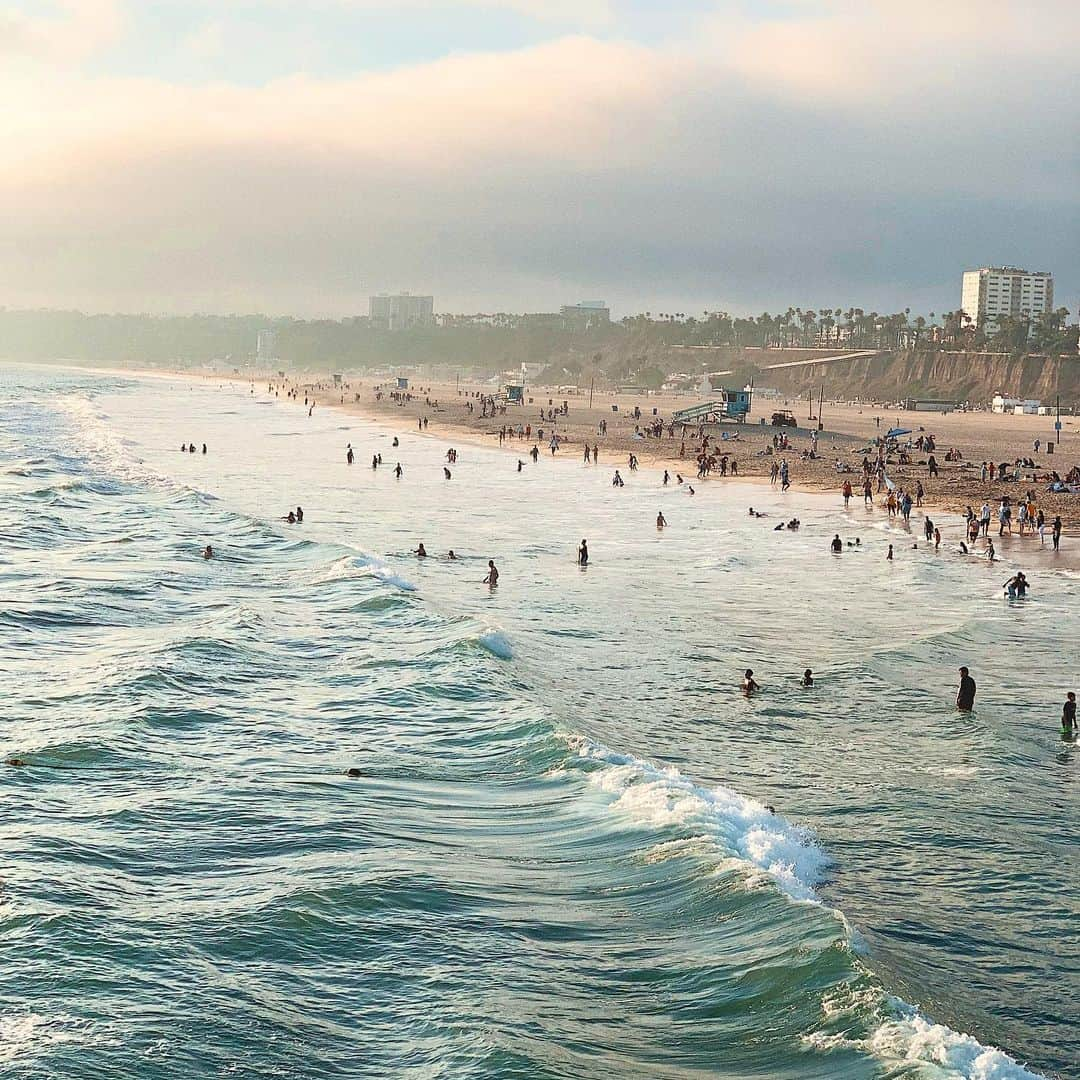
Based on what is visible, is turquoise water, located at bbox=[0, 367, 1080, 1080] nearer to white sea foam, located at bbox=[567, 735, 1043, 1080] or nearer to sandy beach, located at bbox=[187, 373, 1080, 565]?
white sea foam, located at bbox=[567, 735, 1043, 1080]

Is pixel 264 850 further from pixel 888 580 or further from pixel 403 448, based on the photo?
pixel 403 448

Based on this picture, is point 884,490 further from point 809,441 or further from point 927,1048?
point 927,1048

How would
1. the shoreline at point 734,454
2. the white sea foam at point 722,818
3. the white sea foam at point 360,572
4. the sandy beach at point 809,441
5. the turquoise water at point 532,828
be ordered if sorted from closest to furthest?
the turquoise water at point 532,828
the white sea foam at point 722,818
the white sea foam at point 360,572
the shoreline at point 734,454
the sandy beach at point 809,441

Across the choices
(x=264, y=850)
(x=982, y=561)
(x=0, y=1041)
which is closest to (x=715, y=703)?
(x=264, y=850)

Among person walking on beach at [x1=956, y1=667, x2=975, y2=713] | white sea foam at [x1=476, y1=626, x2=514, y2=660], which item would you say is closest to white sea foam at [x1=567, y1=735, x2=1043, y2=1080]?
person walking on beach at [x1=956, y1=667, x2=975, y2=713]

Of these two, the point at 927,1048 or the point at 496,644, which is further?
the point at 496,644

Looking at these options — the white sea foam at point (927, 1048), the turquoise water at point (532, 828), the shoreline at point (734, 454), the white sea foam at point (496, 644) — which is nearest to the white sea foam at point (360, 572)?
the turquoise water at point (532, 828)

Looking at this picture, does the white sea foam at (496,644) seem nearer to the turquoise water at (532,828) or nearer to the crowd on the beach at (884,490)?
the turquoise water at (532,828)

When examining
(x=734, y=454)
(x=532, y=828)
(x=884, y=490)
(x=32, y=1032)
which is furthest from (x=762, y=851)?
(x=734, y=454)

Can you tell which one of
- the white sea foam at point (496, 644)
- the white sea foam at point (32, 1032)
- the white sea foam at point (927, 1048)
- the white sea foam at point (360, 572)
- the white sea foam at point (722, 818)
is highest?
the white sea foam at point (360, 572)
